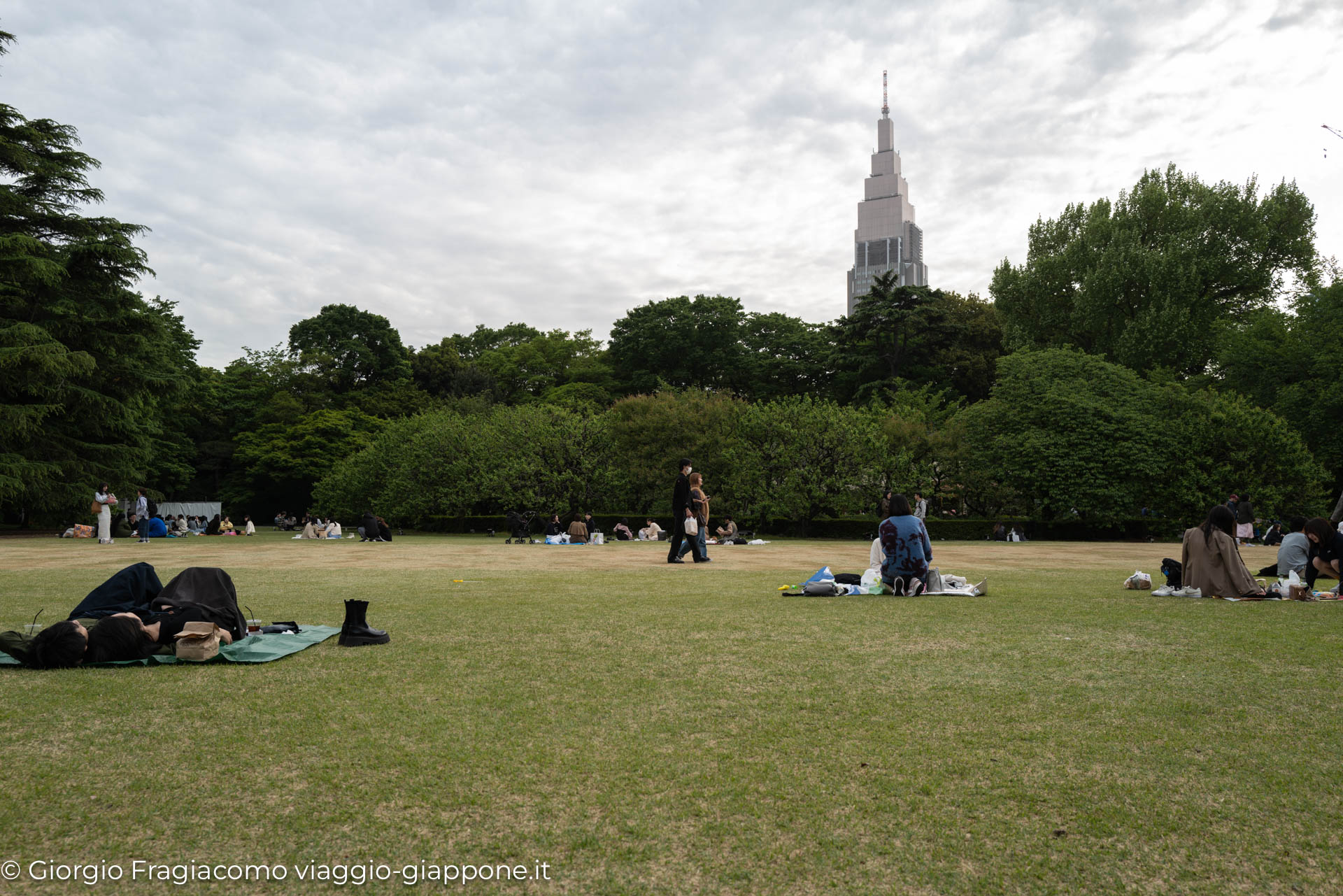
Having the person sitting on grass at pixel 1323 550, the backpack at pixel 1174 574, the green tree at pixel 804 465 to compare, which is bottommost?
the backpack at pixel 1174 574

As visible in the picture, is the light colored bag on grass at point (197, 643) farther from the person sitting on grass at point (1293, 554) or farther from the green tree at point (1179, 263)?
the green tree at point (1179, 263)

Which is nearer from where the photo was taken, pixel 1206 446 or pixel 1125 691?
pixel 1125 691

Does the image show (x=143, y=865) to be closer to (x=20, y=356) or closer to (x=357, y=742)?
(x=357, y=742)

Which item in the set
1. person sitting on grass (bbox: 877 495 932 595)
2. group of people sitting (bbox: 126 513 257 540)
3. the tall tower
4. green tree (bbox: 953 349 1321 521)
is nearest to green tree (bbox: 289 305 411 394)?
group of people sitting (bbox: 126 513 257 540)

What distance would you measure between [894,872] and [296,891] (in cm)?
191

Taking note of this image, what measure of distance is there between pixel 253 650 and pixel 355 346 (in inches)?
2129

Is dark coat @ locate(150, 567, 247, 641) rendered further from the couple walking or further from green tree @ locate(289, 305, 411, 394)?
green tree @ locate(289, 305, 411, 394)

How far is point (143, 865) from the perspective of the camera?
9.02ft

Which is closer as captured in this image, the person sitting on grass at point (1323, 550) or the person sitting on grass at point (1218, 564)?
the person sitting on grass at point (1218, 564)

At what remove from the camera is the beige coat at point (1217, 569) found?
380 inches

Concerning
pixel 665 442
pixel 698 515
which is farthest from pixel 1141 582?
pixel 665 442

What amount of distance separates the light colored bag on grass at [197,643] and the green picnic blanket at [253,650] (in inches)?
2.0

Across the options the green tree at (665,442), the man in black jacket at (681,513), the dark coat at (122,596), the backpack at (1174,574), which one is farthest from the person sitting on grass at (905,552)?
the green tree at (665,442)

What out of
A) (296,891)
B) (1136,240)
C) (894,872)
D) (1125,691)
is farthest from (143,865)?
(1136,240)
